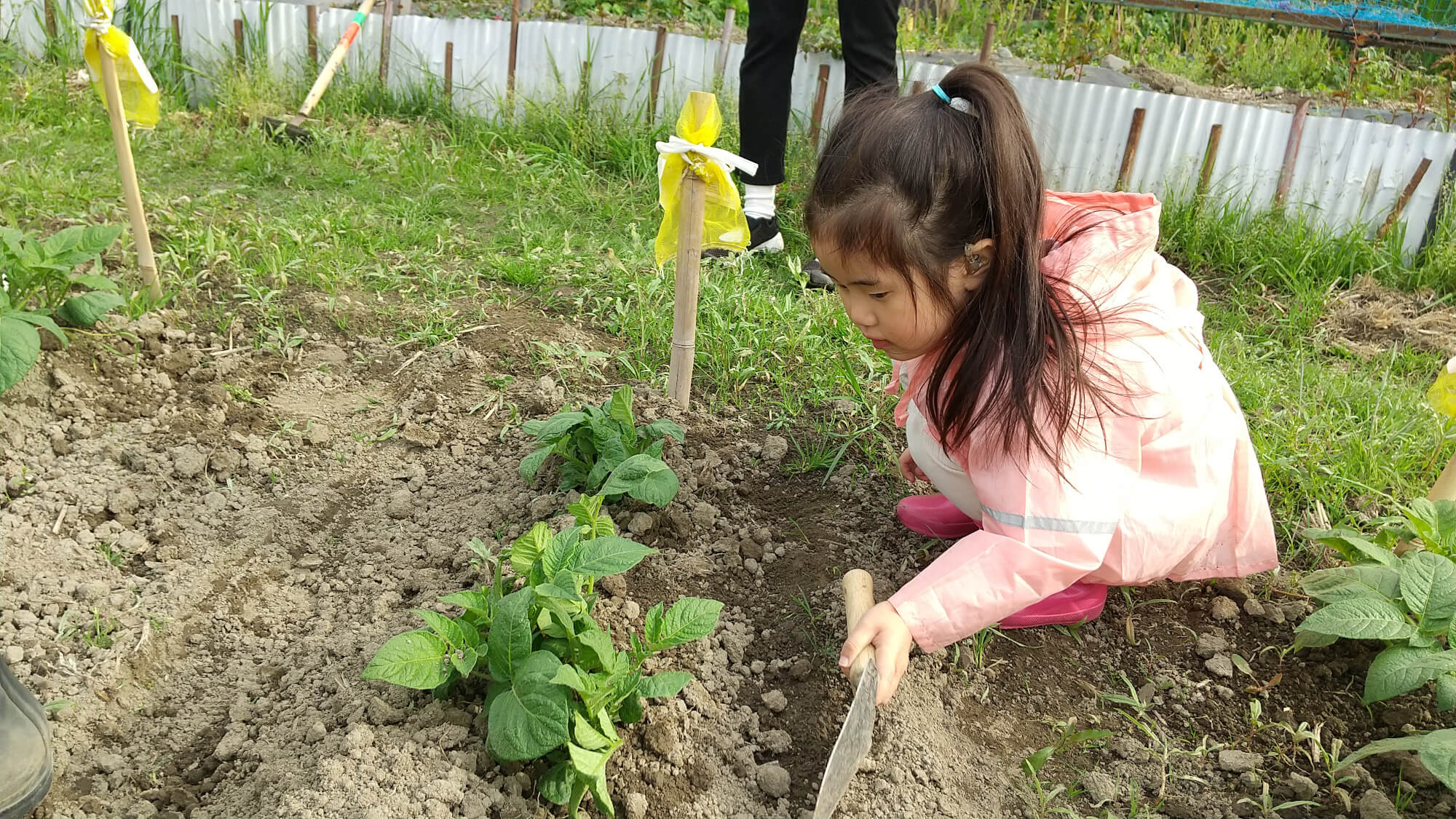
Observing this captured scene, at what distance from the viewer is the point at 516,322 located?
2994mm

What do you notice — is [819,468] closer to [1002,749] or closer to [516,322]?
[1002,749]

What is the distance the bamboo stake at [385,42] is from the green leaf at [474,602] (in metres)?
3.65

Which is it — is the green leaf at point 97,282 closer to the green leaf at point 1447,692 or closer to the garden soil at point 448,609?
the garden soil at point 448,609

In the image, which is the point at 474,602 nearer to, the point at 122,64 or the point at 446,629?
the point at 446,629

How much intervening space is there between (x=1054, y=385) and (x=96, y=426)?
2.21 metres

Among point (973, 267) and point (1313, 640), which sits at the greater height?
point (973, 267)

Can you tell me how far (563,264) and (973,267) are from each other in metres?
1.86

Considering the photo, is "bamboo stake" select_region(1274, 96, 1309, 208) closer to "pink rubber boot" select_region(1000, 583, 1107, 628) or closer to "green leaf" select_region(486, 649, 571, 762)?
"pink rubber boot" select_region(1000, 583, 1107, 628)

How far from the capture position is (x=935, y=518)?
7.39ft

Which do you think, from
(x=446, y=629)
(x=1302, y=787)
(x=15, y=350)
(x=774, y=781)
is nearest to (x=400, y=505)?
(x=446, y=629)

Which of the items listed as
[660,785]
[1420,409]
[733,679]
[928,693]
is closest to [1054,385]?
[928,693]

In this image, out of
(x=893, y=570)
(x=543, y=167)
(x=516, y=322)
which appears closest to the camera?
(x=893, y=570)

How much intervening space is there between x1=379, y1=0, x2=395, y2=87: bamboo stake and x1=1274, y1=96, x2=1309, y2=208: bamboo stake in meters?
3.83

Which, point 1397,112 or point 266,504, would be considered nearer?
point 266,504
